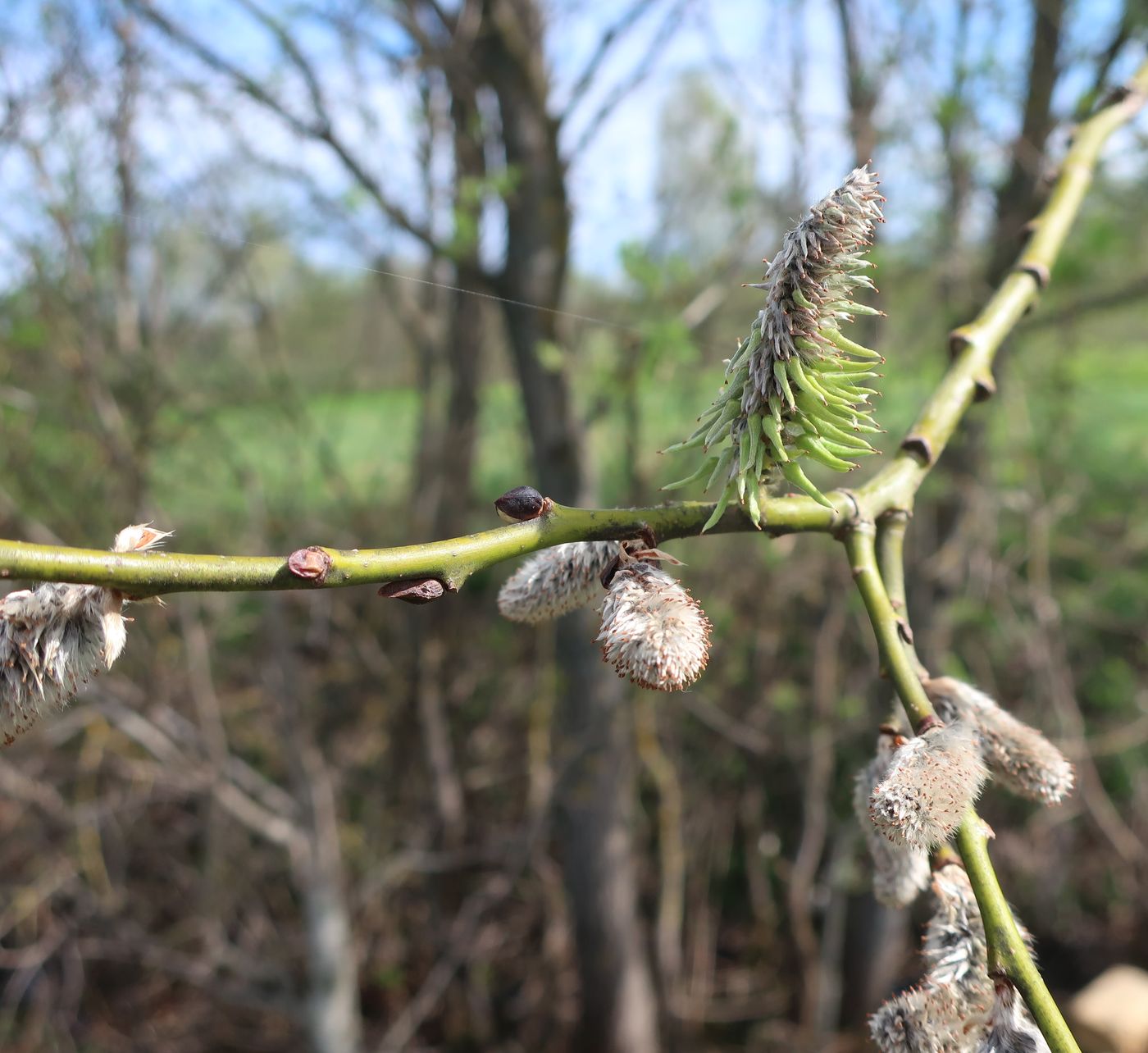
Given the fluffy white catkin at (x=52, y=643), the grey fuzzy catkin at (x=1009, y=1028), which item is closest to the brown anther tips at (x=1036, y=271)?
the grey fuzzy catkin at (x=1009, y=1028)

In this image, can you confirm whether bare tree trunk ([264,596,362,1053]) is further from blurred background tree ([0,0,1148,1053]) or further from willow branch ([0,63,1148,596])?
willow branch ([0,63,1148,596])

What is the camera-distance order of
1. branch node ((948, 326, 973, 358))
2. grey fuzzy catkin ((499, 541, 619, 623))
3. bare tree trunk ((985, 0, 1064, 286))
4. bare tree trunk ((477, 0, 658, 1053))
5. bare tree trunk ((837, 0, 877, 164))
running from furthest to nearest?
1. bare tree trunk ((837, 0, 877, 164))
2. bare tree trunk ((985, 0, 1064, 286))
3. bare tree trunk ((477, 0, 658, 1053))
4. branch node ((948, 326, 973, 358))
5. grey fuzzy catkin ((499, 541, 619, 623))

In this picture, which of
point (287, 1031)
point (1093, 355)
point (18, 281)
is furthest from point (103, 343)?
point (1093, 355)

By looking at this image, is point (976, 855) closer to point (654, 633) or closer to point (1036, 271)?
point (654, 633)

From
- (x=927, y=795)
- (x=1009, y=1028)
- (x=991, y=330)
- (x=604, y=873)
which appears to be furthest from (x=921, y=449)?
(x=604, y=873)

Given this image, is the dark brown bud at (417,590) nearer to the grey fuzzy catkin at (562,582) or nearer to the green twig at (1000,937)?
the grey fuzzy catkin at (562,582)

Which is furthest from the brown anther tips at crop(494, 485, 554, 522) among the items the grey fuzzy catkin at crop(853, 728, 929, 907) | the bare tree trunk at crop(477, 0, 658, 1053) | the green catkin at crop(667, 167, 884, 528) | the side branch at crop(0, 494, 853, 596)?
the bare tree trunk at crop(477, 0, 658, 1053)

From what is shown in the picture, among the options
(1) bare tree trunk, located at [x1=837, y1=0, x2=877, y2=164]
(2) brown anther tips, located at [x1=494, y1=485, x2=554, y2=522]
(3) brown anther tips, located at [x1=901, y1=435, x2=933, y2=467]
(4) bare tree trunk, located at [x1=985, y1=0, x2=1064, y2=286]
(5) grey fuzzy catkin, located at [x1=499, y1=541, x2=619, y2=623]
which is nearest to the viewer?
(2) brown anther tips, located at [x1=494, y1=485, x2=554, y2=522]

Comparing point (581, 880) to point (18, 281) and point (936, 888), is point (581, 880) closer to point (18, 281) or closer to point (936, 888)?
point (18, 281)
